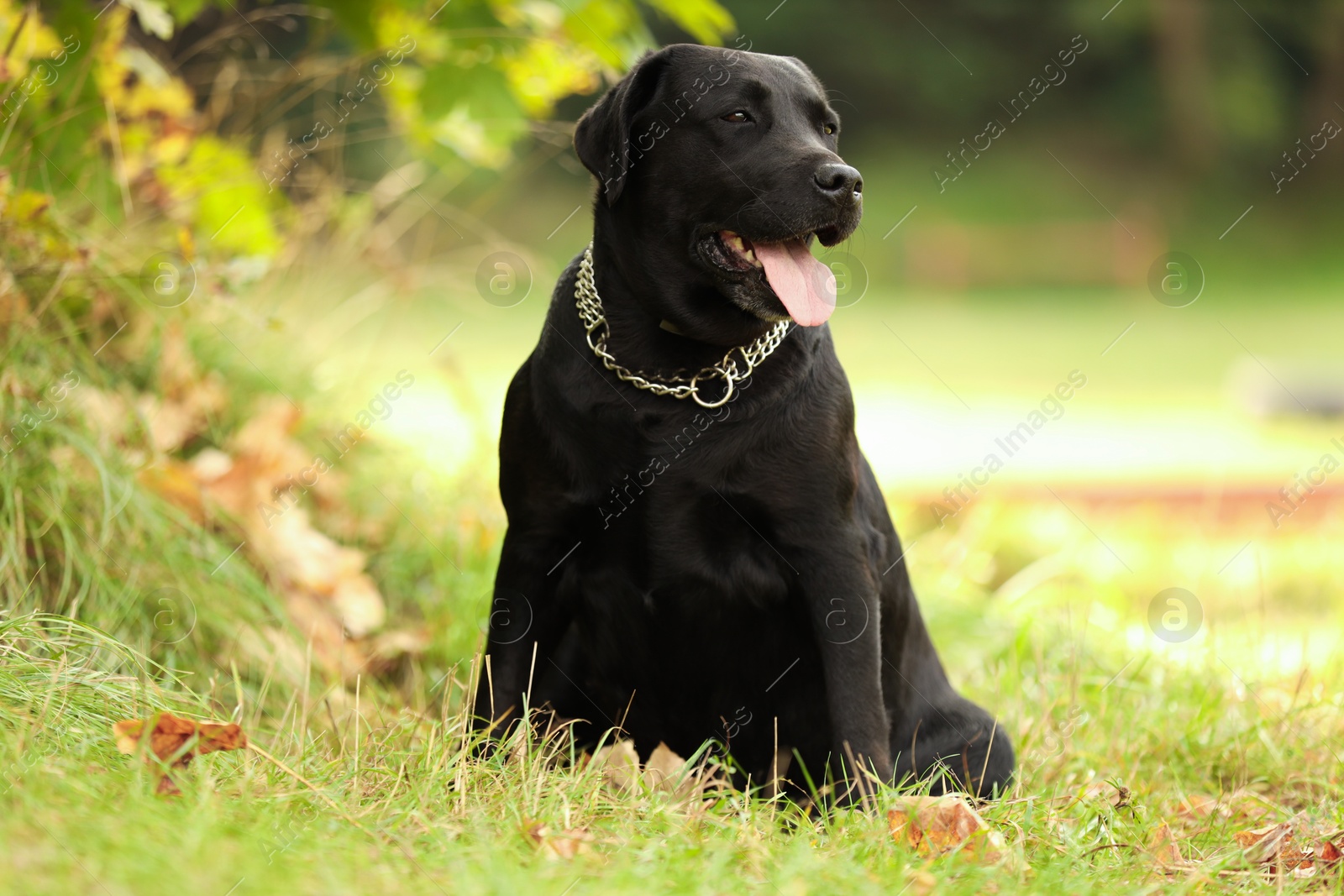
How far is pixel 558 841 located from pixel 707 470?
712mm

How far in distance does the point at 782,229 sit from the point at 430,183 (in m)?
5.09

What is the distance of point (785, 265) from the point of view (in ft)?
7.75

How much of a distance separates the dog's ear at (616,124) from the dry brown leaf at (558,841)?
1159 mm

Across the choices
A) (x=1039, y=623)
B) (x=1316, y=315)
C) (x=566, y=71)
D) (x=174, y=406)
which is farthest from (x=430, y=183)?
(x=1316, y=315)

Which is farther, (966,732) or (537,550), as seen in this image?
(966,732)

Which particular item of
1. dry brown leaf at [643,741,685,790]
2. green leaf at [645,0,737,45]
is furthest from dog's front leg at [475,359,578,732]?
green leaf at [645,0,737,45]

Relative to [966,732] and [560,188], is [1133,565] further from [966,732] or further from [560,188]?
[560,188]

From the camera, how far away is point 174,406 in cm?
347

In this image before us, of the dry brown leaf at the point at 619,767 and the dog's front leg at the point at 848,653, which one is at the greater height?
the dog's front leg at the point at 848,653

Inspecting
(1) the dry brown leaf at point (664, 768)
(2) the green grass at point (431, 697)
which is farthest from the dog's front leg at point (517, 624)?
(1) the dry brown leaf at point (664, 768)

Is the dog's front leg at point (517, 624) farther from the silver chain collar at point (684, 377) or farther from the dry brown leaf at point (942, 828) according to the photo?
the dry brown leaf at point (942, 828)

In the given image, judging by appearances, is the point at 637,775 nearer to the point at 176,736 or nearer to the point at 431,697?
the point at 176,736

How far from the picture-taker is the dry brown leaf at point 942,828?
6.46 feet

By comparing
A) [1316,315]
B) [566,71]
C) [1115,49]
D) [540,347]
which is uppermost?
[1115,49]
